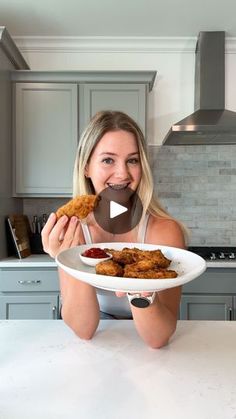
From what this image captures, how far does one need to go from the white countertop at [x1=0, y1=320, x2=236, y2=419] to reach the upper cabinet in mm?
1843

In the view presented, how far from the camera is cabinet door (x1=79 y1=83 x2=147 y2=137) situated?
272 cm

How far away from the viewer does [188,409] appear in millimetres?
606

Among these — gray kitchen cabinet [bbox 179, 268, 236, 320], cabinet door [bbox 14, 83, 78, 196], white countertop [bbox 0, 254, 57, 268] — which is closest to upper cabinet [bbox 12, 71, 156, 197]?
cabinet door [bbox 14, 83, 78, 196]

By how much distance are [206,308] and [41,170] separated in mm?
1500

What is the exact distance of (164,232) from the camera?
110 cm

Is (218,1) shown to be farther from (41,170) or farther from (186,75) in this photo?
(41,170)

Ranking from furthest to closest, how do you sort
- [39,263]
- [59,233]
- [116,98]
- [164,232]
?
[116,98] < [39,263] < [164,232] < [59,233]

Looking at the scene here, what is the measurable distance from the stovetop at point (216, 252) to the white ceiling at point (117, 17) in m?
1.67

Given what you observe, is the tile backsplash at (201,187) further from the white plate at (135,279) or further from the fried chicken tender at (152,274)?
the fried chicken tender at (152,274)

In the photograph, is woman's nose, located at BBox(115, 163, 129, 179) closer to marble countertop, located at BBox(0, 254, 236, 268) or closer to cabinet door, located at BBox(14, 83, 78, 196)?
marble countertop, located at BBox(0, 254, 236, 268)

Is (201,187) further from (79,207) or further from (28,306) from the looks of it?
(79,207)

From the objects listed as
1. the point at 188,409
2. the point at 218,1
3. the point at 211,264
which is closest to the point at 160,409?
the point at 188,409

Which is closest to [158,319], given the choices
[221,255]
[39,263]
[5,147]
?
[39,263]

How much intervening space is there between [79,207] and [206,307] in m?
1.70
